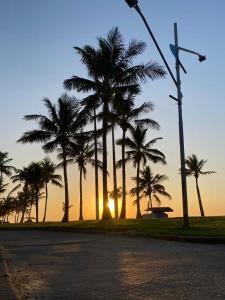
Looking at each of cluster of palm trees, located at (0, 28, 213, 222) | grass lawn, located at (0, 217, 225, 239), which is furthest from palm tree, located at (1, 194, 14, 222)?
grass lawn, located at (0, 217, 225, 239)

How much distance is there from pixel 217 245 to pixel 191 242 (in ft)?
5.69

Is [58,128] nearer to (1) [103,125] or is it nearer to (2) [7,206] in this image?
(1) [103,125]

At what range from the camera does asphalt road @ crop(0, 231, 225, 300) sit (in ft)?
23.4

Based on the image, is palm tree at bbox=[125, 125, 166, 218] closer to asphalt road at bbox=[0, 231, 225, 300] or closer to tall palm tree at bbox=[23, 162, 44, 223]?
tall palm tree at bbox=[23, 162, 44, 223]

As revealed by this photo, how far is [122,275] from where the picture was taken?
8930 mm

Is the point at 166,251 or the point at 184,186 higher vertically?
the point at 184,186

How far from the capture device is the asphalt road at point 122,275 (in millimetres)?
7145

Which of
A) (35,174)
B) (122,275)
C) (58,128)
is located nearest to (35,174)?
(35,174)

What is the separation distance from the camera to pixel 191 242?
1705 centimetres

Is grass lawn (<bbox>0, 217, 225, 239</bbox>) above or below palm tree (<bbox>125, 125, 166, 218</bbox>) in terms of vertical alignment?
below

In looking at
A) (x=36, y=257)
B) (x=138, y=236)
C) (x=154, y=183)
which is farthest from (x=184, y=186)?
(x=154, y=183)

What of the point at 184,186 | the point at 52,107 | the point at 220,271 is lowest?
→ the point at 220,271

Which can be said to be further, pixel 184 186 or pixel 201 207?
pixel 201 207

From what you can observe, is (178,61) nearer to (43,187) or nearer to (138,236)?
(138,236)
